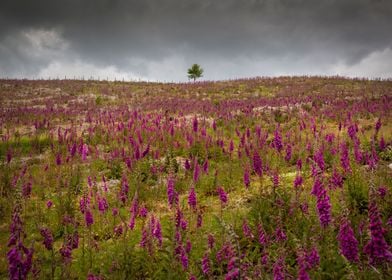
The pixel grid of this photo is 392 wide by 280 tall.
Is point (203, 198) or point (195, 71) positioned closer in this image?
point (203, 198)

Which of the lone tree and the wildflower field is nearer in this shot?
the wildflower field

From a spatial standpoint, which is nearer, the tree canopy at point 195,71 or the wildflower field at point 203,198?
the wildflower field at point 203,198

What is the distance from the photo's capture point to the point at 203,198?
7883mm

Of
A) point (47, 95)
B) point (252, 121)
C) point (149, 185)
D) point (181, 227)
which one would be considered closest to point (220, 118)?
point (252, 121)

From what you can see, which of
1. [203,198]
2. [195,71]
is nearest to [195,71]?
[195,71]

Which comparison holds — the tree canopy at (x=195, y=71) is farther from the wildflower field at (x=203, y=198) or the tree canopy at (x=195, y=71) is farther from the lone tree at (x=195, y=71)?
the wildflower field at (x=203, y=198)

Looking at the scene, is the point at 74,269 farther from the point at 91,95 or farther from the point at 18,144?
the point at 91,95

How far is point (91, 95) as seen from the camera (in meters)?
30.0

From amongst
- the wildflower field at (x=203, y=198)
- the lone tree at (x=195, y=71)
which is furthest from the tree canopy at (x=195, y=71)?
the wildflower field at (x=203, y=198)

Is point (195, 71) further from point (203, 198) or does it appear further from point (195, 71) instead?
point (203, 198)

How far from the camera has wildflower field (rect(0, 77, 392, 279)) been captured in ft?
11.8

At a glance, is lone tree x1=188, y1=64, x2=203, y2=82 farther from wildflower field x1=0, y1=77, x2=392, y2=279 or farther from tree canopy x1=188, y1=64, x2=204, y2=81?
wildflower field x1=0, y1=77, x2=392, y2=279

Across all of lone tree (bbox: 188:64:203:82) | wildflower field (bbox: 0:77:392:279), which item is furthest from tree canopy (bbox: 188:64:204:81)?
wildflower field (bbox: 0:77:392:279)

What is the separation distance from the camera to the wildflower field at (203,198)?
142 inches
